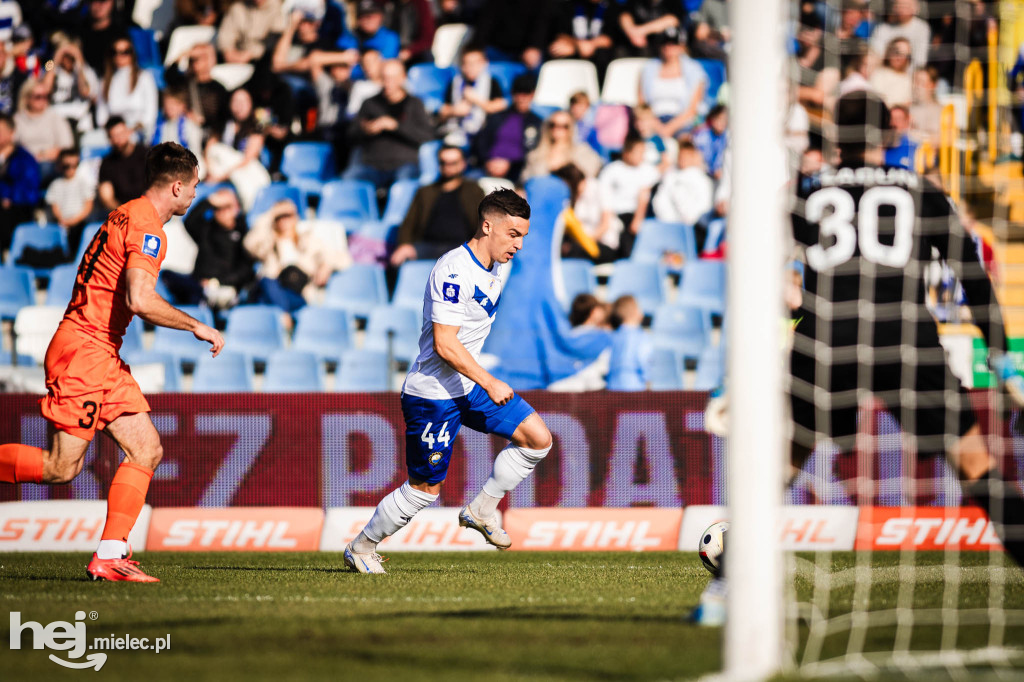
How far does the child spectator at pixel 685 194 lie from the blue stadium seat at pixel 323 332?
3.65 metres

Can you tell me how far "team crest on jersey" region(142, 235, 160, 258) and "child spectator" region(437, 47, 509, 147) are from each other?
24.8 ft

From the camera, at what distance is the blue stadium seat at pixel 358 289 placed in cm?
1203

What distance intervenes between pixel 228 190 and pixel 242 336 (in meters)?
1.92

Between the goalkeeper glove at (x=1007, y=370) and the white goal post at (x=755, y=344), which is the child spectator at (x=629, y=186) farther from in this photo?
the white goal post at (x=755, y=344)

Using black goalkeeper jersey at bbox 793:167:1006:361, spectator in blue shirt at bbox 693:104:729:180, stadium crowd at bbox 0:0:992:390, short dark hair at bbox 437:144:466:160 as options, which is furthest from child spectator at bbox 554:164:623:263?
black goalkeeper jersey at bbox 793:167:1006:361

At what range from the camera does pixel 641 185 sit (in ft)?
42.2

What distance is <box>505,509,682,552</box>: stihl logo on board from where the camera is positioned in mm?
9086

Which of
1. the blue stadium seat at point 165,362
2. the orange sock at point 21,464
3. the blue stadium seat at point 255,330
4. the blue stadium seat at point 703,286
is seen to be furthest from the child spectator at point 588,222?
the orange sock at point 21,464

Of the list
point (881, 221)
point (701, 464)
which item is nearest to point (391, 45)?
point (701, 464)

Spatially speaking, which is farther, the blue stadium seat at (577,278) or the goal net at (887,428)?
the blue stadium seat at (577,278)

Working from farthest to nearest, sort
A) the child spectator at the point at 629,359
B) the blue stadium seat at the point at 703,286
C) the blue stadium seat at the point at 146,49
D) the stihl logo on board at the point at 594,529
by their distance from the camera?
the blue stadium seat at the point at 146,49
the blue stadium seat at the point at 703,286
the child spectator at the point at 629,359
the stihl logo on board at the point at 594,529

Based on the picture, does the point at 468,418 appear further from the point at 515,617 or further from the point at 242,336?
the point at 242,336

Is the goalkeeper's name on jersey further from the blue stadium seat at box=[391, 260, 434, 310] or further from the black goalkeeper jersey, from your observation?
the blue stadium seat at box=[391, 260, 434, 310]

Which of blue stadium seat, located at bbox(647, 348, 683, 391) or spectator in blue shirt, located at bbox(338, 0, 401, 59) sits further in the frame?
spectator in blue shirt, located at bbox(338, 0, 401, 59)
